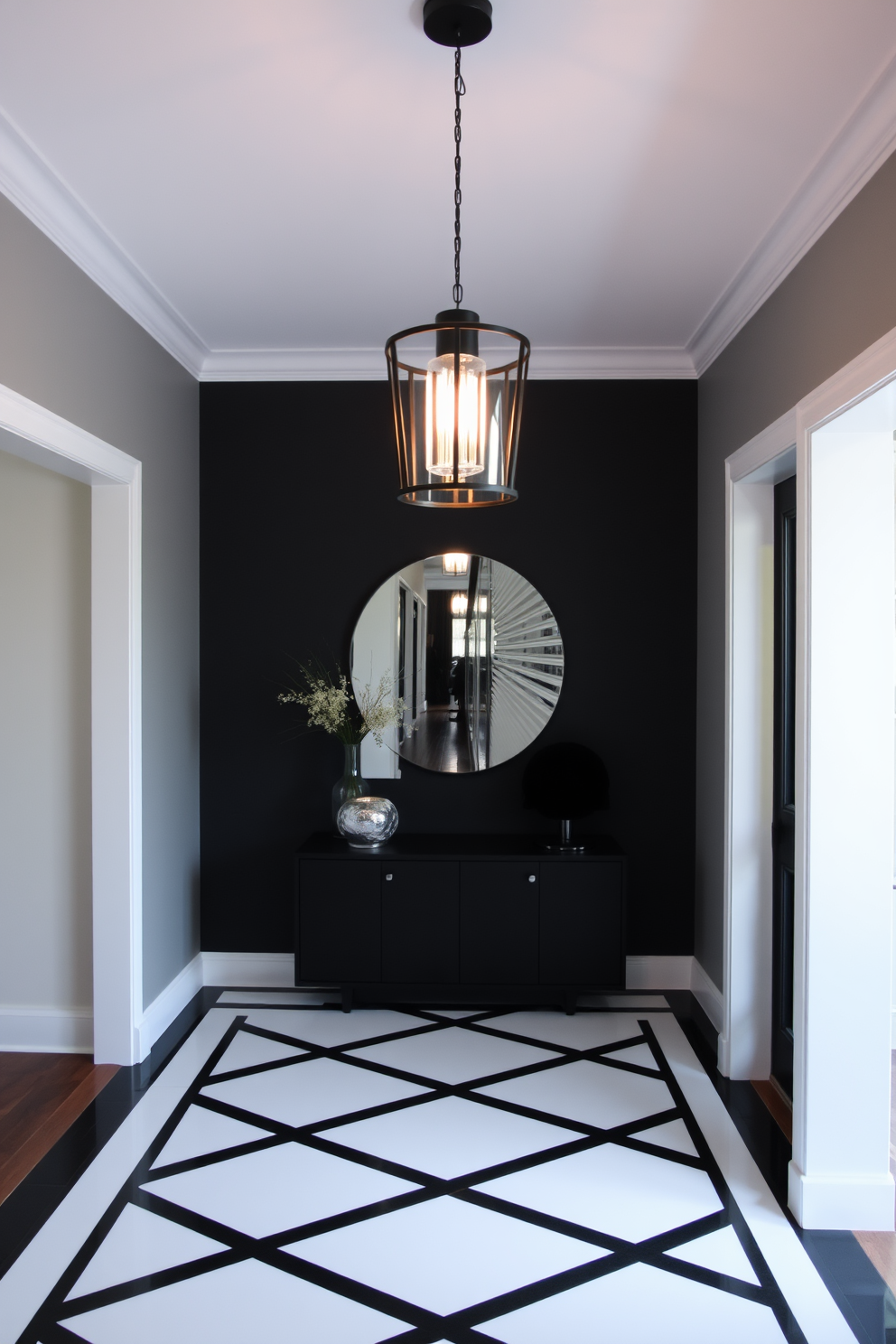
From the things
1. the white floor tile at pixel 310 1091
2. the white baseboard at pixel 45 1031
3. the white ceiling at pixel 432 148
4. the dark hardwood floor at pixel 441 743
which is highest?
the white ceiling at pixel 432 148

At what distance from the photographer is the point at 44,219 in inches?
104

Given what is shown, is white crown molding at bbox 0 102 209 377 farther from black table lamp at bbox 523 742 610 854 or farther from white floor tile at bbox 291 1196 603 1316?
white floor tile at bbox 291 1196 603 1316

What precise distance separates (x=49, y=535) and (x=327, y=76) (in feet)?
6.70

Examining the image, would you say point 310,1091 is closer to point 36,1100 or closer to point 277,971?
point 36,1100

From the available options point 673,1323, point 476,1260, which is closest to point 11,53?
point 476,1260

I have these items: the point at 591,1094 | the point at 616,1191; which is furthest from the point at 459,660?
the point at 616,1191

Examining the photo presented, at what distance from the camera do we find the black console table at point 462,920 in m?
3.70

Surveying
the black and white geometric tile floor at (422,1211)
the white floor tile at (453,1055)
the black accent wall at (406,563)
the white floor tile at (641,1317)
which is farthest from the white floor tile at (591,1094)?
the black accent wall at (406,563)

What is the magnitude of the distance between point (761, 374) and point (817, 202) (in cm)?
65

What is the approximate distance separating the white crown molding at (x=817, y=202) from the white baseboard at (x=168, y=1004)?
3422mm

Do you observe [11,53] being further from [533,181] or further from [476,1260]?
[476,1260]

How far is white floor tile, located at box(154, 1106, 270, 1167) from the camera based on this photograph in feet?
8.89

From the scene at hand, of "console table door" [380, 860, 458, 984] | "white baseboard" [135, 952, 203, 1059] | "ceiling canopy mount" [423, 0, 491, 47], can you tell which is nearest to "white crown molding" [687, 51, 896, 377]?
"ceiling canopy mount" [423, 0, 491, 47]

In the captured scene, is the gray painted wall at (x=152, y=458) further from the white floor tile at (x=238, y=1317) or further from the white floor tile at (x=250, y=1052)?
the white floor tile at (x=238, y=1317)
